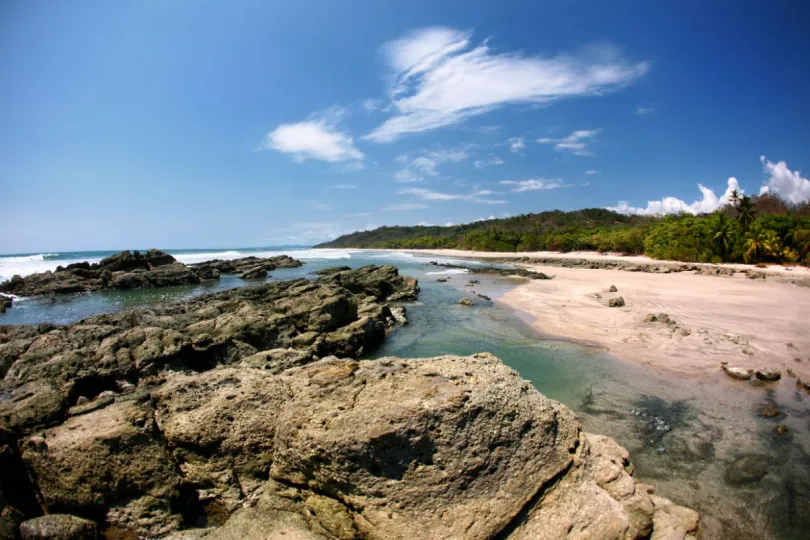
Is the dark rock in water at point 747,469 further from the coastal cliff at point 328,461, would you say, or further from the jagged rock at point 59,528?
the jagged rock at point 59,528

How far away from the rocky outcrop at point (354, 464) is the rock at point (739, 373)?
6.92 m

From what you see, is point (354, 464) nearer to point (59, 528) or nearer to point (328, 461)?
point (328, 461)

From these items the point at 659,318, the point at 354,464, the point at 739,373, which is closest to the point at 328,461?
the point at 354,464

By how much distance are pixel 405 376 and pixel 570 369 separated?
25.1 feet

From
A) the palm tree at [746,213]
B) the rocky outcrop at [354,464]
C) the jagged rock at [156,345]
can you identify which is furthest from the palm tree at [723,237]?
the rocky outcrop at [354,464]

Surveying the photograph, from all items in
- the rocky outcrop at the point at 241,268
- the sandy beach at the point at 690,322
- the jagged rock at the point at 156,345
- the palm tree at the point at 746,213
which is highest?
the palm tree at the point at 746,213

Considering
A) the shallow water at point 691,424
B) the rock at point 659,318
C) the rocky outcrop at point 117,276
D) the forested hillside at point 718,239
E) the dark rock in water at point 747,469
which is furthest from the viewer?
the forested hillside at point 718,239

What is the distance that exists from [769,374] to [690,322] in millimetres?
5968

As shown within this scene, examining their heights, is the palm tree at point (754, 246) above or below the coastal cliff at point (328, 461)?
above

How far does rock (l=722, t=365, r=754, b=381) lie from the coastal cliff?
7.00 meters

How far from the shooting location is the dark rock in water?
589 centimetres

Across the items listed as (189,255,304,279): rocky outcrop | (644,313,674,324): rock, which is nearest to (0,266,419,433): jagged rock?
(644,313,674,324): rock

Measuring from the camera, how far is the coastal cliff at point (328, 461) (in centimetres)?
407

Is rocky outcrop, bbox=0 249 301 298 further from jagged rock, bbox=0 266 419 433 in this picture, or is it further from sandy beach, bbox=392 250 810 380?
sandy beach, bbox=392 250 810 380
